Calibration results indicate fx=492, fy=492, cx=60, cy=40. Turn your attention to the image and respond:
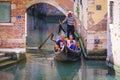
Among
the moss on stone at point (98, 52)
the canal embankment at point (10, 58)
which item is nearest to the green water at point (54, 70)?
the canal embankment at point (10, 58)

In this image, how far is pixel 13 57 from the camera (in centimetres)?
1172

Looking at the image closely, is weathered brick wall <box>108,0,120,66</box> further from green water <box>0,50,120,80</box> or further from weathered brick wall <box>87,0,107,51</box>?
weathered brick wall <box>87,0,107,51</box>

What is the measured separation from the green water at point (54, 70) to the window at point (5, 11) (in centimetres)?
117

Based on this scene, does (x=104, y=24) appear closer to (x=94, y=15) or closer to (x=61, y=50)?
(x=94, y=15)

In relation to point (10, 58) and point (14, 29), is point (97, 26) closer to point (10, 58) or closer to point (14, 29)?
point (14, 29)

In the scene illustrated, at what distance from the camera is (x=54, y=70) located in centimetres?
1131

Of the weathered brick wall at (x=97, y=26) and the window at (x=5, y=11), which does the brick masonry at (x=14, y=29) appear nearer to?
the window at (x=5, y=11)

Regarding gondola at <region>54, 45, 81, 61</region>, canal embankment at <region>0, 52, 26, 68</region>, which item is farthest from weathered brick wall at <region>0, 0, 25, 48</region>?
gondola at <region>54, 45, 81, 61</region>

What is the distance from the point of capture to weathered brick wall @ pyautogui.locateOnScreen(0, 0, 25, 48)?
39.4 ft

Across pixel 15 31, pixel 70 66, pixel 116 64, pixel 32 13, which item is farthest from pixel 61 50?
pixel 32 13

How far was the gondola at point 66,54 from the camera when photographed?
12067mm

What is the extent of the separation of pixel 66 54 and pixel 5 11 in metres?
1.84

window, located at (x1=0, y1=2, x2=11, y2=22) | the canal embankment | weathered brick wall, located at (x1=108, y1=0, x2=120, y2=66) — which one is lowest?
the canal embankment

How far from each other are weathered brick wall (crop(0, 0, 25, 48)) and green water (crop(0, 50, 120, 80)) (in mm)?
556
